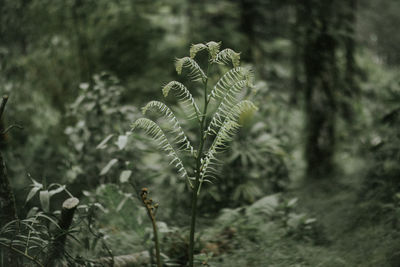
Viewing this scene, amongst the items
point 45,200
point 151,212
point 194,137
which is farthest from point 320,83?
point 45,200

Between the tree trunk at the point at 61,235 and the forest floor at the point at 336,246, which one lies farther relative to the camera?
the forest floor at the point at 336,246

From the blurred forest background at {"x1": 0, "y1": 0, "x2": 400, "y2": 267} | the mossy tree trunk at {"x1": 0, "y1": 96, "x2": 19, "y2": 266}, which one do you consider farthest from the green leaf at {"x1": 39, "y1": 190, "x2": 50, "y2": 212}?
the mossy tree trunk at {"x1": 0, "y1": 96, "x2": 19, "y2": 266}

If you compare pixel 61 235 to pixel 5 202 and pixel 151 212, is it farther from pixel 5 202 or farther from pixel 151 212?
pixel 151 212

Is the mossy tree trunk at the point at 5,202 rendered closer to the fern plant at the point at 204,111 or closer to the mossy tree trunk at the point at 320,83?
the fern plant at the point at 204,111

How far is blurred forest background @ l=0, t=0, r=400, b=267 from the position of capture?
2.95m

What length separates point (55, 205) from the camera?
13.2ft

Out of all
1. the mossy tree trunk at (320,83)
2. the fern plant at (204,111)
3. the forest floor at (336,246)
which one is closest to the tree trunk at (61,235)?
the fern plant at (204,111)

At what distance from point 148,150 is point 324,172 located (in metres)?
2.71

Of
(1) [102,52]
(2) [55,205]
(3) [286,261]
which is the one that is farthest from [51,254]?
(1) [102,52]

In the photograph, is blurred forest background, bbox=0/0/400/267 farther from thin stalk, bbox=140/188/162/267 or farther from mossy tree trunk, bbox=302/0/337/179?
thin stalk, bbox=140/188/162/267

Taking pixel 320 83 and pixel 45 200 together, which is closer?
pixel 45 200

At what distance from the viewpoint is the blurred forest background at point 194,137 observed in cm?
295

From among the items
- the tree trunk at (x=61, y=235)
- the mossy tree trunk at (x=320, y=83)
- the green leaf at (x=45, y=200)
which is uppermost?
the mossy tree trunk at (x=320, y=83)

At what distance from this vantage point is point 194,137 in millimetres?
4297
